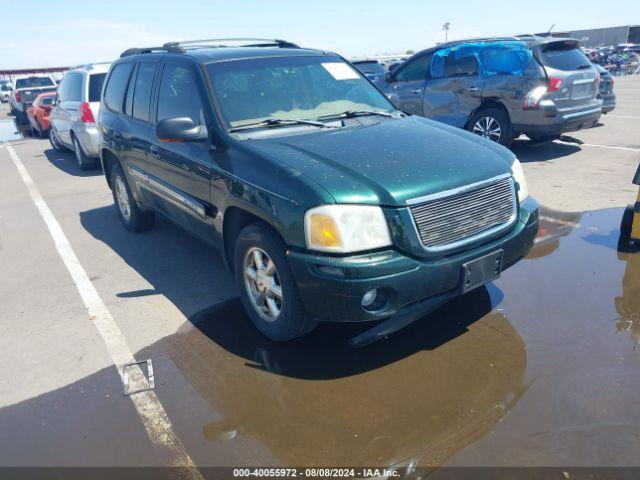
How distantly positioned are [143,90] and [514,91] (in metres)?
5.63

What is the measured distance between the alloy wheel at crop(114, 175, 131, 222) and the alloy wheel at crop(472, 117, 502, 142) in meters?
5.65

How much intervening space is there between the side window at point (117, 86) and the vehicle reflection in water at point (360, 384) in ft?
9.71

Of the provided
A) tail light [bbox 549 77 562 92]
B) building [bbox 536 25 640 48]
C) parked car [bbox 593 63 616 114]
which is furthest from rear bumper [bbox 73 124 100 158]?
building [bbox 536 25 640 48]

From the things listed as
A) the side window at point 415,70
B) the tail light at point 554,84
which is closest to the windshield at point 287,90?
the tail light at point 554,84

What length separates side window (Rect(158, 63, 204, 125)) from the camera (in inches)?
158

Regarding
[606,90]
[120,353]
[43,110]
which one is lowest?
[120,353]

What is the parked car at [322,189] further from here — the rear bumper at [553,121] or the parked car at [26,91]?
the parked car at [26,91]

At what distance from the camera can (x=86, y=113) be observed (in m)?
9.19

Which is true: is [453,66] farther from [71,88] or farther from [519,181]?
[71,88]

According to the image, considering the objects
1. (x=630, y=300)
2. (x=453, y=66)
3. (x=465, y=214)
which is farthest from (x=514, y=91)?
(x=465, y=214)

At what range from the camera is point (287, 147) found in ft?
11.1

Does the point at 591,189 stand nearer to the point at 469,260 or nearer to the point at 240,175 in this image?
the point at 469,260

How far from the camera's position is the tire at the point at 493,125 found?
816 centimetres

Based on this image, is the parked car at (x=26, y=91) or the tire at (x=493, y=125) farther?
the parked car at (x=26, y=91)
